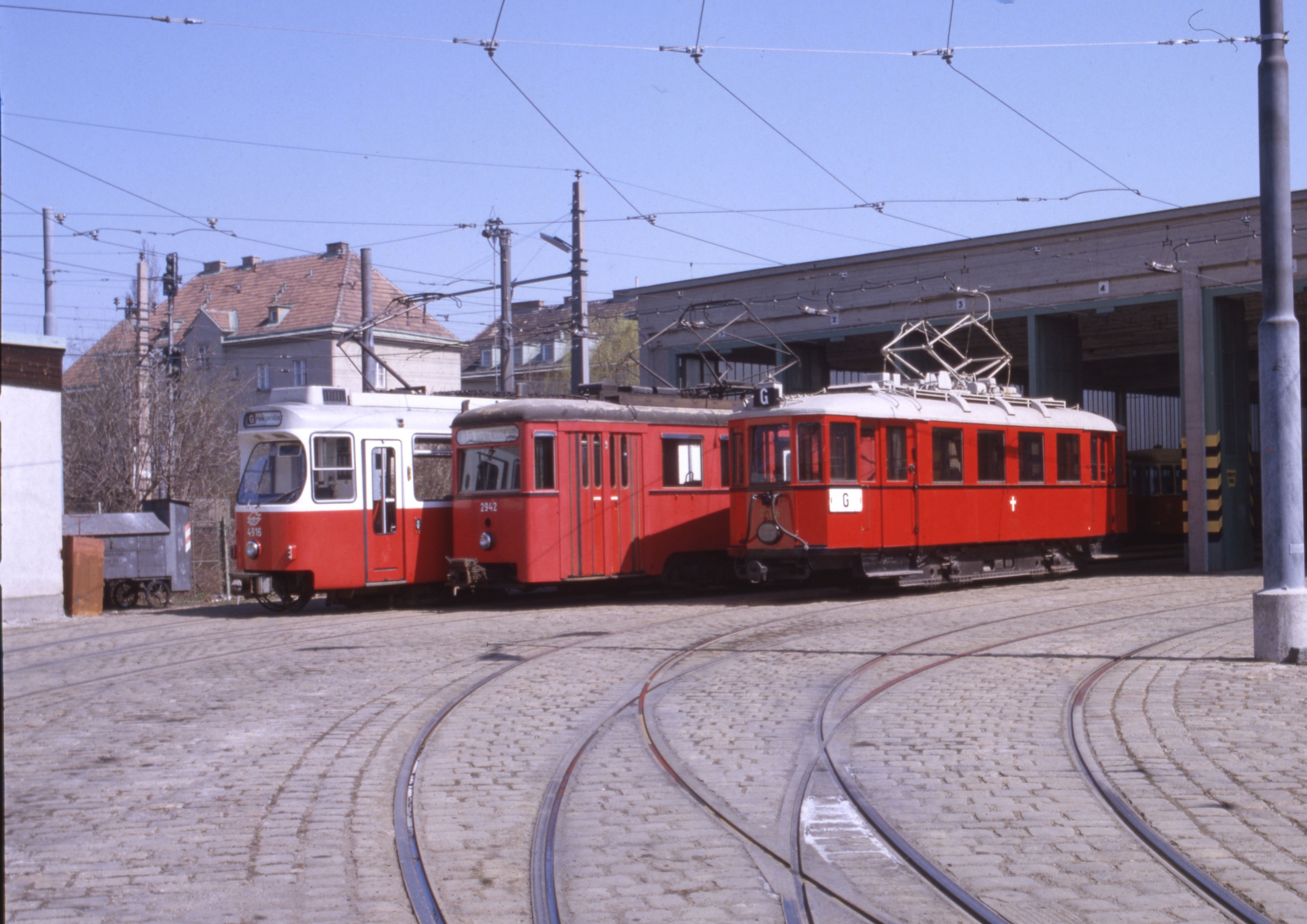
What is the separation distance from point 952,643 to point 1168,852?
7.45 metres

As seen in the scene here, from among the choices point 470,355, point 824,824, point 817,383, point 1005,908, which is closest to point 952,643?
point 824,824

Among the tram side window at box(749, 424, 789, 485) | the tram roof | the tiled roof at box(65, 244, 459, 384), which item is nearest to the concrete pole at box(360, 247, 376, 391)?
the tram roof

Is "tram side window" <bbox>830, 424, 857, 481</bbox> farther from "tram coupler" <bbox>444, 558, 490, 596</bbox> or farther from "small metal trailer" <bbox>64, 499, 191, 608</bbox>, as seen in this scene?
"small metal trailer" <bbox>64, 499, 191, 608</bbox>

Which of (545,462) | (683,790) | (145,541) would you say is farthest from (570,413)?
(683,790)

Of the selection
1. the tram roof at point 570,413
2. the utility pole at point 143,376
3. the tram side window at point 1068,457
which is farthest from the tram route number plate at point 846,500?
the utility pole at point 143,376

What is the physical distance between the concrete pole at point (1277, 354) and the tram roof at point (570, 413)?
29.6ft

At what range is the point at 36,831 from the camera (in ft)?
20.0

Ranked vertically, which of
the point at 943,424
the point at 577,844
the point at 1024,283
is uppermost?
the point at 1024,283

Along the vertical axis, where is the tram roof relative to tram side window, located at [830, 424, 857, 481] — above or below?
above

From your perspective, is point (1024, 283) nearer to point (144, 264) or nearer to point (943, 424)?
point (943, 424)

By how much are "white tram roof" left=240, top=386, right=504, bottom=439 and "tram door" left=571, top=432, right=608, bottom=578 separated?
1.38 m

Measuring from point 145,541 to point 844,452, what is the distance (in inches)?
450

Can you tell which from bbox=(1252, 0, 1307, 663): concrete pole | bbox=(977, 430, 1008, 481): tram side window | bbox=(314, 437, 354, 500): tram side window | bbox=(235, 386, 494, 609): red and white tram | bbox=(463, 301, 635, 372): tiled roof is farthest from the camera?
bbox=(463, 301, 635, 372): tiled roof

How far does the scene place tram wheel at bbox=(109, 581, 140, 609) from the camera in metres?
21.3
